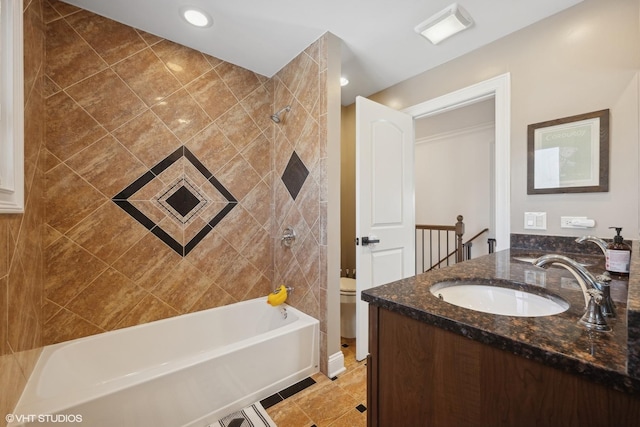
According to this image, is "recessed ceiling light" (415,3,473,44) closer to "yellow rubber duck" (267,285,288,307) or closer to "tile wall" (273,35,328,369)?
"tile wall" (273,35,328,369)

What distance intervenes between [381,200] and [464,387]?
5.14 feet

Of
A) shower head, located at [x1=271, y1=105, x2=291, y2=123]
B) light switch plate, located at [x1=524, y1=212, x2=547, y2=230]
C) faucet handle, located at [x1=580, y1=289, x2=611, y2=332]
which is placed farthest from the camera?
shower head, located at [x1=271, y1=105, x2=291, y2=123]

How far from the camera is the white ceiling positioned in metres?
1.56

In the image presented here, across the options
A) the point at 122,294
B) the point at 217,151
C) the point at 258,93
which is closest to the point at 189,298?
the point at 122,294

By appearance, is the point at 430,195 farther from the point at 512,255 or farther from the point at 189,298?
the point at 189,298

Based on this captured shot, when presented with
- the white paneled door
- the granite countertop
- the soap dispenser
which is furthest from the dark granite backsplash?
the white paneled door

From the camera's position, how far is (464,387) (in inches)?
24.0

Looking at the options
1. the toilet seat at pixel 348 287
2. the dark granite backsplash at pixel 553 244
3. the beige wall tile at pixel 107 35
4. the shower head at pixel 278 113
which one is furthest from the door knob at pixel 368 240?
the beige wall tile at pixel 107 35

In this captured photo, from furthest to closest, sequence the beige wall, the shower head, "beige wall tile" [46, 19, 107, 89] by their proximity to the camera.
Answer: the shower head → "beige wall tile" [46, 19, 107, 89] → the beige wall

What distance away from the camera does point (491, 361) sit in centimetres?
57

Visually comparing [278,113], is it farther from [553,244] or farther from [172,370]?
[553,244]

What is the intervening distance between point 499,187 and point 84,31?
293cm

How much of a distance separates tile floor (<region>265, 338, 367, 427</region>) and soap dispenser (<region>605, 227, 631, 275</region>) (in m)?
1.42

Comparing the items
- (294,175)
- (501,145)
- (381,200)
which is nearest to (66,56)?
(294,175)
